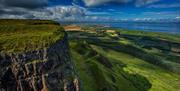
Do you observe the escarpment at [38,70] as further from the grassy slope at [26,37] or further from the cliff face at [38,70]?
the grassy slope at [26,37]

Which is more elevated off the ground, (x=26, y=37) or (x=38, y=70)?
(x=26, y=37)

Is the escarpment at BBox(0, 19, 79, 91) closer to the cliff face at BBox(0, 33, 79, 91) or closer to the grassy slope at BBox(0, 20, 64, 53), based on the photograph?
the cliff face at BBox(0, 33, 79, 91)

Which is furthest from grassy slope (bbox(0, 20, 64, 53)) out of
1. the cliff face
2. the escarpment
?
the cliff face

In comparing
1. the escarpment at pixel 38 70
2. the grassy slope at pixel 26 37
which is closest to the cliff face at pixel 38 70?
the escarpment at pixel 38 70

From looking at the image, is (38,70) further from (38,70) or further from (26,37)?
(26,37)

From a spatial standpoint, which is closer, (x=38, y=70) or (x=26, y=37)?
(x=38, y=70)

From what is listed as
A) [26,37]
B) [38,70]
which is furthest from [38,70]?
[26,37]
